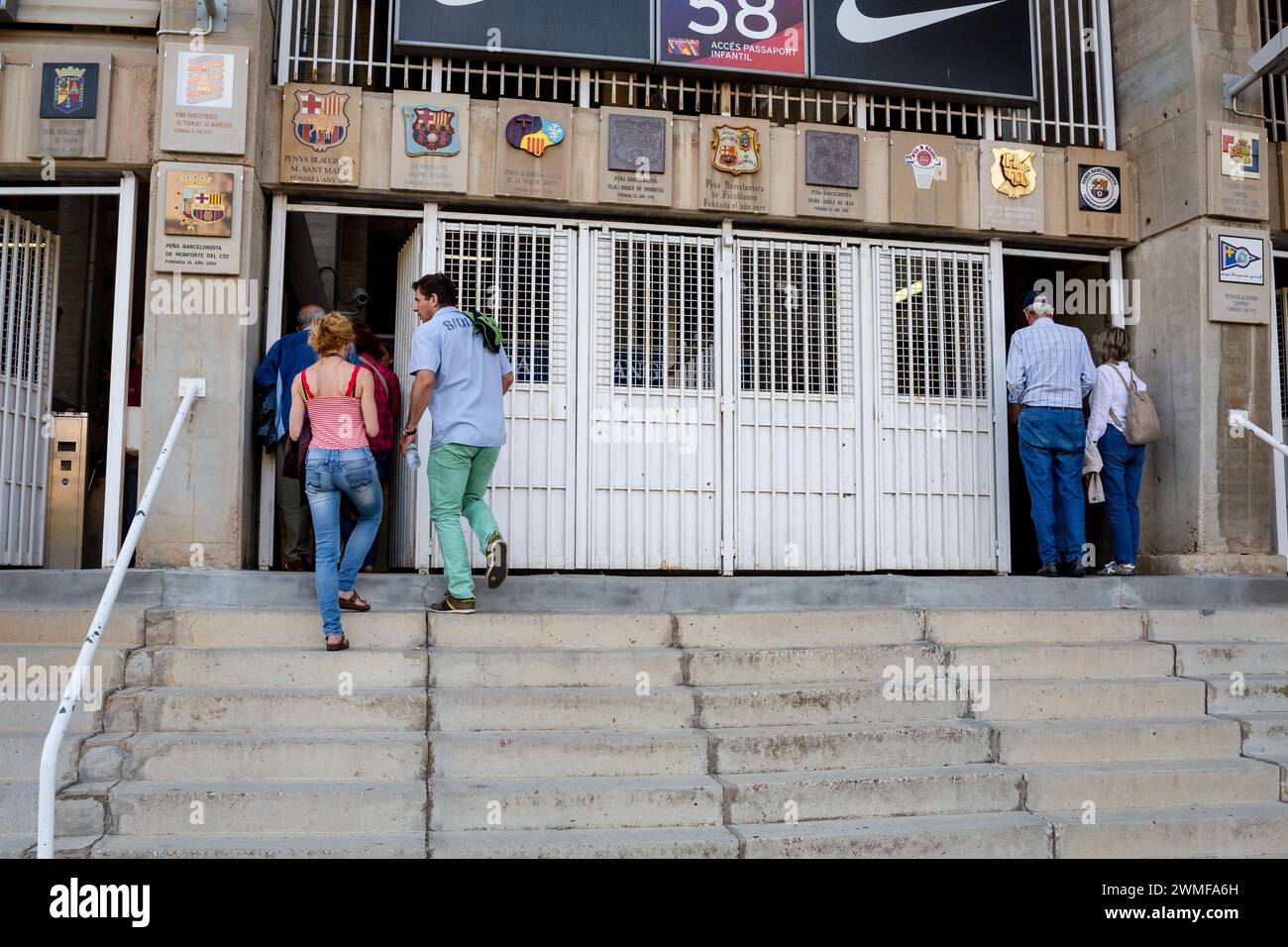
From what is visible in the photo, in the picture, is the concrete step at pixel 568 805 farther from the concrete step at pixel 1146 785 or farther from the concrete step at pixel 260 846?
the concrete step at pixel 1146 785

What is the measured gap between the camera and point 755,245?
28.1ft

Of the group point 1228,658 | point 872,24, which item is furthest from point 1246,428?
point 872,24

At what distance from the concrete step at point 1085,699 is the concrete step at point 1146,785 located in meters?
0.37

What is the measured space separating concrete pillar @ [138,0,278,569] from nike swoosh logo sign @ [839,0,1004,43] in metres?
4.16

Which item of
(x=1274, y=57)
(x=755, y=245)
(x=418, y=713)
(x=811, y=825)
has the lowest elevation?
(x=811, y=825)

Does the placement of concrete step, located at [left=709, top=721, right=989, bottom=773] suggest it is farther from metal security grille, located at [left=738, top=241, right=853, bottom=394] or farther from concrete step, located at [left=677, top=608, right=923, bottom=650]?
metal security grille, located at [left=738, top=241, right=853, bottom=394]

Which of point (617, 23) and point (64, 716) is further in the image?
point (617, 23)

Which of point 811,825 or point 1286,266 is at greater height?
point 1286,266

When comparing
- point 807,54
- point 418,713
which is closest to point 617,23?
point 807,54

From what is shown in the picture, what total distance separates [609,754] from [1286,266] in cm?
763

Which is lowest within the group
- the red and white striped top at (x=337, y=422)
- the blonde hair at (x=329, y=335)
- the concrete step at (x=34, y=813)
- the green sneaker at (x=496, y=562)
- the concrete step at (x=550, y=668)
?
the concrete step at (x=34, y=813)

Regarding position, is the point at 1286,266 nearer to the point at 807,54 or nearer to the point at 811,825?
the point at 807,54

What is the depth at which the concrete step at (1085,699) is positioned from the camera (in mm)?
6102

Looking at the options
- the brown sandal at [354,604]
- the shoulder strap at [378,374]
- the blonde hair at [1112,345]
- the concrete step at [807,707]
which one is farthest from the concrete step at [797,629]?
the blonde hair at [1112,345]
